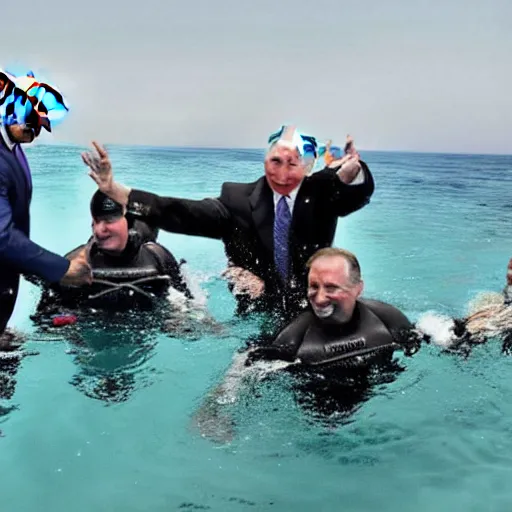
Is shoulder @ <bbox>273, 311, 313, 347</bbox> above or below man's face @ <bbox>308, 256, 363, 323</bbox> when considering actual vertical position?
below

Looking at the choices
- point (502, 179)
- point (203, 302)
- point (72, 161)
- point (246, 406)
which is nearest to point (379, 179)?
point (502, 179)

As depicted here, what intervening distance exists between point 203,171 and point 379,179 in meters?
6.37

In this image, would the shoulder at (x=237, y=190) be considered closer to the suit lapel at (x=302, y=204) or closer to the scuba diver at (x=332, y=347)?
the suit lapel at (x=302, y=204)

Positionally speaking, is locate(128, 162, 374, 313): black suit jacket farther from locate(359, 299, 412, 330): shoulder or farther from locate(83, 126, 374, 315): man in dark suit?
locate(359, 299, 412, 330): shoulder

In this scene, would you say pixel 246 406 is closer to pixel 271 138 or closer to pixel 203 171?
pixel 271 138

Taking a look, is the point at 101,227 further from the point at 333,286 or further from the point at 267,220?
the point at 333,286

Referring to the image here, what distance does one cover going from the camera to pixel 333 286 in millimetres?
4375

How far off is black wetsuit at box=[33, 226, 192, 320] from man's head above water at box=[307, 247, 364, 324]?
6.36 feet

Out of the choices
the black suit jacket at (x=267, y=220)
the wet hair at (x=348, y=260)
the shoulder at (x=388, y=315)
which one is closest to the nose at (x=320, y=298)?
the wet hair at (x=348, y=260)

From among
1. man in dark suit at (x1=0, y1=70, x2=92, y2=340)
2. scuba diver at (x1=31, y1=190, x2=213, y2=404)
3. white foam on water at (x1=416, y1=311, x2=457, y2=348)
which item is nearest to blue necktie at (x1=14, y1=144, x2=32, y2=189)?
man in dark suit at (x1=0, y1=70, x2=92, y2=340)

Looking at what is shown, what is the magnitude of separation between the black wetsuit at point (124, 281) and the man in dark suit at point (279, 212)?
0.72m

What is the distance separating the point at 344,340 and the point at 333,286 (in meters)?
0.37

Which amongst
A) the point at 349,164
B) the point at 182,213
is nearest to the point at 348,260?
the point at 349,164

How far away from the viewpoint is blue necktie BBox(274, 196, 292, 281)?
209 inches
